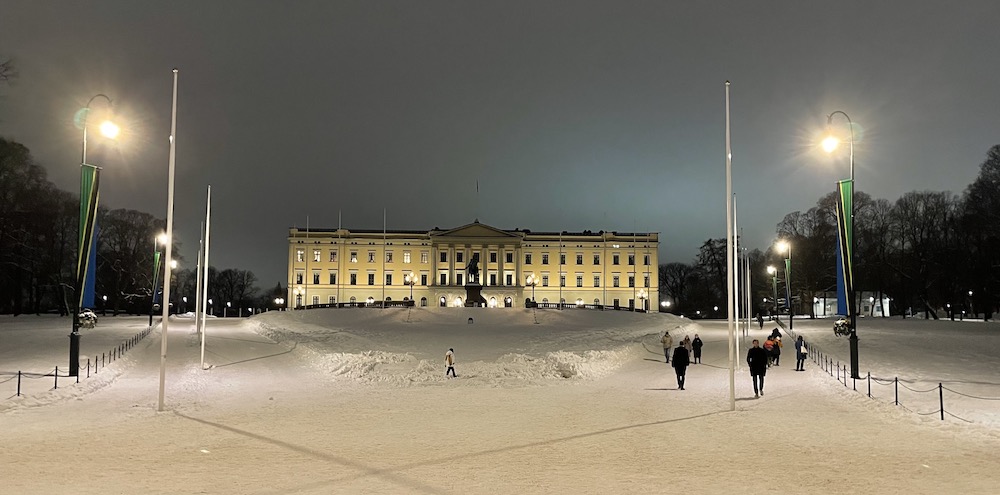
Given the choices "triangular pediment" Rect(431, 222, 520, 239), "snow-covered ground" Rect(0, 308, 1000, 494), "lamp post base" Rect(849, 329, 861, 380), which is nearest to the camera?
"snow-covered ground" Rect(0, 308, 1000, 494)

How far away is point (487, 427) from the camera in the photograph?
14.2m

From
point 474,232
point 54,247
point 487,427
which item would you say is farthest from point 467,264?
point 487,427

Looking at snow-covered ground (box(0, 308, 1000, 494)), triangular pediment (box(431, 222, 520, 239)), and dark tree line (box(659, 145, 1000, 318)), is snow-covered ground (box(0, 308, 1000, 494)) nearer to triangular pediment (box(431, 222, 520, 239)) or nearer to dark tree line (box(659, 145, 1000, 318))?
dark tree line (box(659, 145, 1000, 318))

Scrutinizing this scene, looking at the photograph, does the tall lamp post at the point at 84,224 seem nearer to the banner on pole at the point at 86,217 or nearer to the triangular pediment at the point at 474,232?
the banner on pole at the point at 86,217

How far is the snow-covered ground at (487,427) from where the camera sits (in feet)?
30.9

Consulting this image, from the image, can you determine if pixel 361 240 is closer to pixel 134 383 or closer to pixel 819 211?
pixel 819 211

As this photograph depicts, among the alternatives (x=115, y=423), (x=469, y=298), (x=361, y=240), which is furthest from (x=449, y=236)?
(x=115, y=423)

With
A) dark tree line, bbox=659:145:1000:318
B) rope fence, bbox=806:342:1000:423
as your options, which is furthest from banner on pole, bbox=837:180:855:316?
dark tree line, bbox=659:145:1000:318

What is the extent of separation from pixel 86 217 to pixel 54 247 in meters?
48.8

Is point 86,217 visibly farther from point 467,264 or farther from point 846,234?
point 467,264

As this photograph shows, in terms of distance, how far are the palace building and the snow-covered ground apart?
240 feet

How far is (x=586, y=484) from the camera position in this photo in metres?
9.21

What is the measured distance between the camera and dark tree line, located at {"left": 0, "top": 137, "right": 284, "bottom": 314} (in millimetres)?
47438

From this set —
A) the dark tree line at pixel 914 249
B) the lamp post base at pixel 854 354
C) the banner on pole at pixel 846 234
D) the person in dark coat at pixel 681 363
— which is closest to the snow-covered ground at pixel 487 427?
the person in dark coat at pixel 681 363
